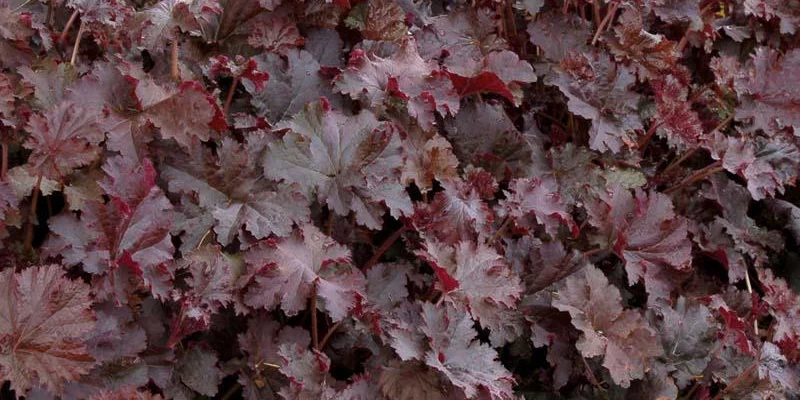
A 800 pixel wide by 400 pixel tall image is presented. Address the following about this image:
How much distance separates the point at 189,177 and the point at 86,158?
26 cm

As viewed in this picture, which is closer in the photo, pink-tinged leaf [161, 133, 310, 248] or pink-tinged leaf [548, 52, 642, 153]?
pink-tinged leaf [161, 133, 310, 248]

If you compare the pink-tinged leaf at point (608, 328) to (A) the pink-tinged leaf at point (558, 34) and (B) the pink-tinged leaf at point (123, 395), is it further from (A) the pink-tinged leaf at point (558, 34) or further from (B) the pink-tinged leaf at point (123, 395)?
(B) the pink-tinged leaf at point (123, 395)

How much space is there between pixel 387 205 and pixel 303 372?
1.52ft

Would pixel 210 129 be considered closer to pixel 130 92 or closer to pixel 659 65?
pixel 130 92

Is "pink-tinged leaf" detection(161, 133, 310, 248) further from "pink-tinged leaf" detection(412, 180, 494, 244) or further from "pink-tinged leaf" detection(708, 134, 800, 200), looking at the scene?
"pink-tinged leaf" detection(708, 134, 800, 200)

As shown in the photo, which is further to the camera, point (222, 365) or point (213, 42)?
point (213, 42)

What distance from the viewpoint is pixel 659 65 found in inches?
109

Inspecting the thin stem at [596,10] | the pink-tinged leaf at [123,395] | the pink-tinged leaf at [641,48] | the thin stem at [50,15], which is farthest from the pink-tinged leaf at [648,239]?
the thin stem at [50,15]

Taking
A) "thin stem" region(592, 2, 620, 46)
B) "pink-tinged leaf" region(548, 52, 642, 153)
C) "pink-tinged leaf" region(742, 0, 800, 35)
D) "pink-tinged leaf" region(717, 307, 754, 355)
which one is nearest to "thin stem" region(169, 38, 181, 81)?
"pink-tinged leaf" region(548, 52, 642, 153)

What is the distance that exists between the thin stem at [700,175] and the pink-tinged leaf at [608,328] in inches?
30.9

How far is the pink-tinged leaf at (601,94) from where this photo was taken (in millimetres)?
2578

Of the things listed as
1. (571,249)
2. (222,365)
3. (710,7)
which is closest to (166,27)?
(222,365)

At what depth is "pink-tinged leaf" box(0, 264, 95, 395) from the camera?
5.01 feet

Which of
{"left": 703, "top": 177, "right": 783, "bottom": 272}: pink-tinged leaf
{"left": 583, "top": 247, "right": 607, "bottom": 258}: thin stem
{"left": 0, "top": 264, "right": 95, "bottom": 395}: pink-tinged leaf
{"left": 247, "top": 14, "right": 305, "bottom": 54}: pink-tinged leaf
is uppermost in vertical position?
{"left": 247, "top": 14, "right": 305, "bottom": 54}: pink-tinged leaf
